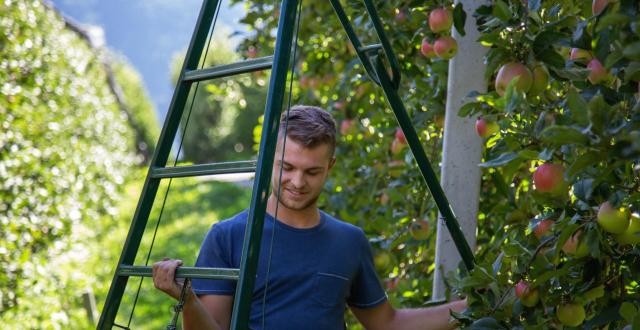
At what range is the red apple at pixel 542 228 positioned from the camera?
1923 millimetres

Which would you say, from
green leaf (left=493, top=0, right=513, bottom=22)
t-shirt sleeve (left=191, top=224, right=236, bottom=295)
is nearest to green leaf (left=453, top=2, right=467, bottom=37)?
green leaf (left=493, top=0, right=513, bottom=22)

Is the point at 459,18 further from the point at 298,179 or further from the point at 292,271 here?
the point at 292,271

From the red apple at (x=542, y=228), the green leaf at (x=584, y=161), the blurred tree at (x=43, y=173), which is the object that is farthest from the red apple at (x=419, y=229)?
the blurred tree at (x=43, y=173)

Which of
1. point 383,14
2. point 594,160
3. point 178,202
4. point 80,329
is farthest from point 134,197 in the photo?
point 594,160

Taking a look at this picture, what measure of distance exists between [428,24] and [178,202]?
11.6 meters

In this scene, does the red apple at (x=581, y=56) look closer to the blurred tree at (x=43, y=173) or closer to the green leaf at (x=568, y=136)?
the green leaf at (x=568, y=136)

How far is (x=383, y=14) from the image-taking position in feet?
9.66

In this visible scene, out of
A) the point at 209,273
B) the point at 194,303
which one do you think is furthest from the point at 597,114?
the point at 194,303

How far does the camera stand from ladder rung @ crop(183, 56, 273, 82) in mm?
1869

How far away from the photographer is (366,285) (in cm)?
227

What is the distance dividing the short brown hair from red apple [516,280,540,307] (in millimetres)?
528

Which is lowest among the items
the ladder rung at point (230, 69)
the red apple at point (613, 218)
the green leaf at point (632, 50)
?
the red apple at point (613, 218)

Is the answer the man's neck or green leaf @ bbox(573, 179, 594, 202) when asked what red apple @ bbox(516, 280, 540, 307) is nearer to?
green leaf @ bbox(573, 179, 594, 202)

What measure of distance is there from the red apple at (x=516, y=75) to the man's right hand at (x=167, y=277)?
0.74 metres
